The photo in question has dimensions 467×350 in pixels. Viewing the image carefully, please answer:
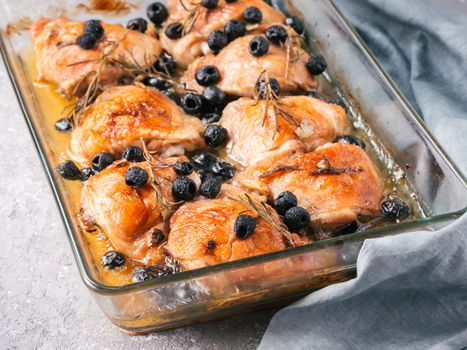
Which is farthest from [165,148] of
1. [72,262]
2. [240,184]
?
[72,262]

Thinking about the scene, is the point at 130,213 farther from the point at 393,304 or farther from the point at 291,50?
the point at 291,50

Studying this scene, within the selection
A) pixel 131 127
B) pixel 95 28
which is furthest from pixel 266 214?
pixel 95 28

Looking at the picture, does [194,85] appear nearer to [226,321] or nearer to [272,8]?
[272,8]

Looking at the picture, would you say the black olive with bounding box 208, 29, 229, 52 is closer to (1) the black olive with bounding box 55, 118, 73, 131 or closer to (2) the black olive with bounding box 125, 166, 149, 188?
(1) the black olive with bounding box 55, 118, 73, 131

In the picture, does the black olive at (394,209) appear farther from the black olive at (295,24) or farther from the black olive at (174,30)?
the black olive at (174,30)

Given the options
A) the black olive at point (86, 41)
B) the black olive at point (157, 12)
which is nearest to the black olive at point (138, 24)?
the black olive at point (157, 12)

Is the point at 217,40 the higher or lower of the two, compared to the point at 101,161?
higher

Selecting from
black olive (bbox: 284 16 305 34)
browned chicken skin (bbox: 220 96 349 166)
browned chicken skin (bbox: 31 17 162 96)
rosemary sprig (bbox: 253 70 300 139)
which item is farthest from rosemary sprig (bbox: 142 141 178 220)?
black olive (bbox: 284 16 305 34)
